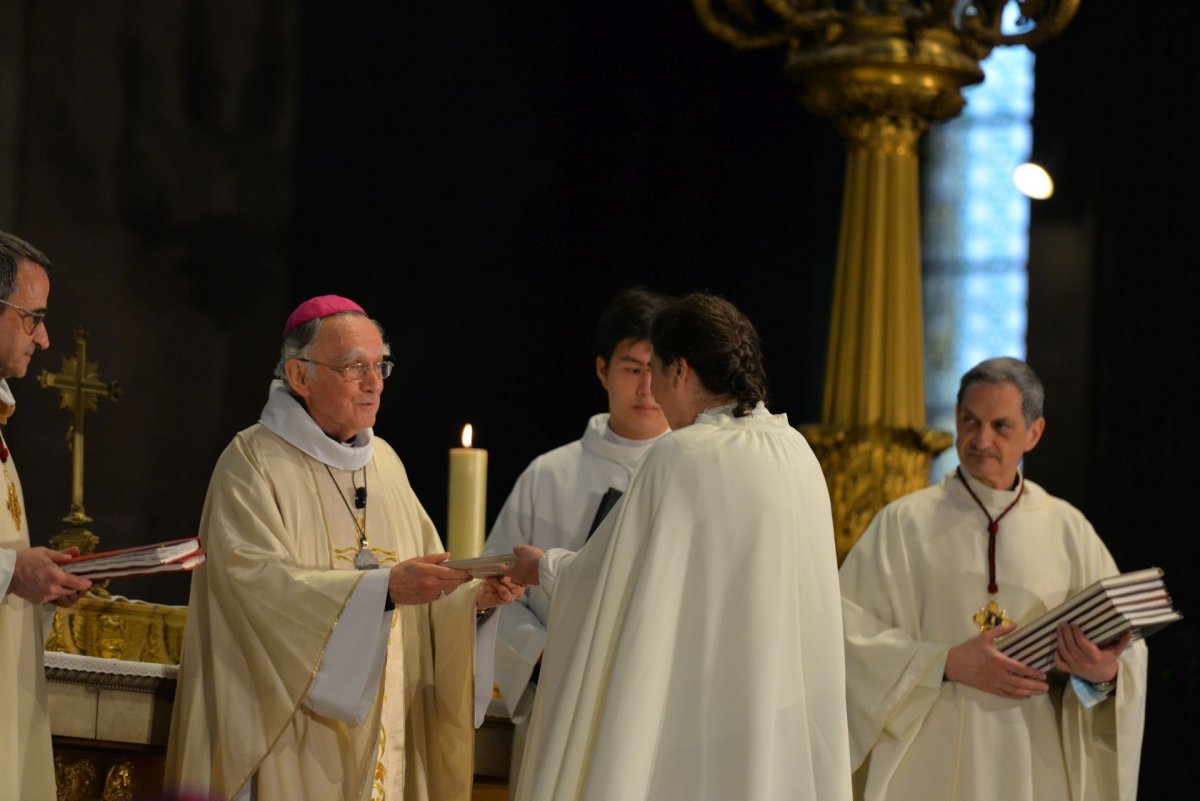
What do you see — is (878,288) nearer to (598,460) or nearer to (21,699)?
(598,460)

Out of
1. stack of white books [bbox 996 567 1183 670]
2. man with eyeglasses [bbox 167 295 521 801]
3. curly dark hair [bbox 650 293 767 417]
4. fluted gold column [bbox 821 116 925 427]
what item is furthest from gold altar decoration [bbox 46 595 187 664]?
fluted gold column [bbox 821 116 925 427]

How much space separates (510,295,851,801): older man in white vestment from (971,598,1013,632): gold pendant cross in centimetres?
146

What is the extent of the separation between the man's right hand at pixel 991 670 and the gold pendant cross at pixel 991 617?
0.52 ft

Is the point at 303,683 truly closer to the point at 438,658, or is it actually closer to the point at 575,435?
the point at 438,658

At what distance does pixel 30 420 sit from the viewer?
7359 mm

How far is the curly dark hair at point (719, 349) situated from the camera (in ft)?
17.5

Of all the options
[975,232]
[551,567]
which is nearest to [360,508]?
[551,567]

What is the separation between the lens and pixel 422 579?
5543 millimetres

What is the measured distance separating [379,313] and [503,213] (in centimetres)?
90

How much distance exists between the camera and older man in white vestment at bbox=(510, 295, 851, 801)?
5.12 metres

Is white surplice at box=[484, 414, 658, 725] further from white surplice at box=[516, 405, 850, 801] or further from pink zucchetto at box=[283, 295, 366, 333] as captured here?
white surplice at box=[516, 405, 850, 801]

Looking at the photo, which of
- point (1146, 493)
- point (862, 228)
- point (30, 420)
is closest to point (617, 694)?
point (30, 420)

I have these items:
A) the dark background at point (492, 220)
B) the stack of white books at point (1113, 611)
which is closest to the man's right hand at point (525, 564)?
the stack of white books at point (1113, 611)

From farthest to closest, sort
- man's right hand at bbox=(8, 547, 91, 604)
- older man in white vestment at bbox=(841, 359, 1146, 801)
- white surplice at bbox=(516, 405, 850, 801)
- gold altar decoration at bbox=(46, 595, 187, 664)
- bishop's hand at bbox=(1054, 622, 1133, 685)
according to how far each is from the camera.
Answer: older man in white vestment at bbox=(841, 359, 1146, 801), gold altar decoration at bbox=(46, 595, 187, 664), bishop's hand at bbox=(1054, 622, 1133, 685), man's right hand at bbox=(8, 547, 91, 604), white surplice at bbox=(516, 405, 850, 801)
